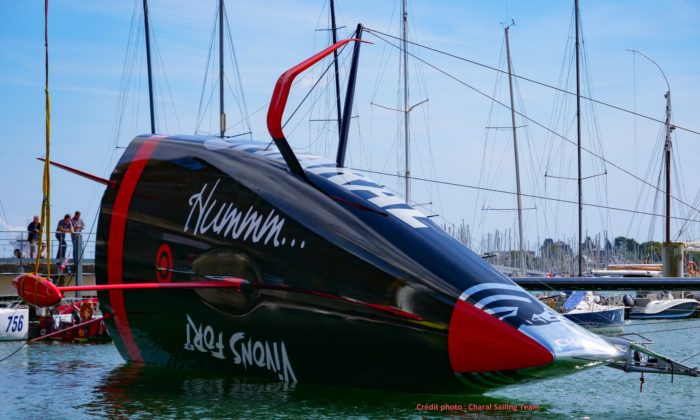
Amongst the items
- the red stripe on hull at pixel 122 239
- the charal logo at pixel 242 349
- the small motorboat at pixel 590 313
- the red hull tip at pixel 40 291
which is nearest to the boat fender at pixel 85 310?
the red stripe on hull at pixel 122 239

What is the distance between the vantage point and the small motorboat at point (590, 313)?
122ft

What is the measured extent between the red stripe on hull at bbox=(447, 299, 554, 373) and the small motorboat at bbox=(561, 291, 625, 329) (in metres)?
26.2

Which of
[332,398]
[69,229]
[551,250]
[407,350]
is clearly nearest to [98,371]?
[332,398]

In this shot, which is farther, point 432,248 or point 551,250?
point 551,250

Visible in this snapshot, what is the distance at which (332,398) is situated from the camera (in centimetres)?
1248

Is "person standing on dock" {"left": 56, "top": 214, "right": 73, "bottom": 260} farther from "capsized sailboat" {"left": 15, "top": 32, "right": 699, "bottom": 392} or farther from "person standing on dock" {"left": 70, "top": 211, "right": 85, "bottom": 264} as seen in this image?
"capsized sailboat" {"left": 15, "top": 32, "right": 699, "bottom": 392}

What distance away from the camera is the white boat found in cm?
2462

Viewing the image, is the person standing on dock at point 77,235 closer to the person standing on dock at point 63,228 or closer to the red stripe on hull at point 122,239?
the person standing on dock at point 63,228

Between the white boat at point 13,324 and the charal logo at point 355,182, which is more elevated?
the charal logo at point 355,182

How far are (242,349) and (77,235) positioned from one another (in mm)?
15618

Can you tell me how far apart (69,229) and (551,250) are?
52765 millimetres

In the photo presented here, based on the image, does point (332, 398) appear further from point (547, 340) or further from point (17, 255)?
point (17, 255)

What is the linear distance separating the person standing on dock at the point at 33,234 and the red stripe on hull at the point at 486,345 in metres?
18.8

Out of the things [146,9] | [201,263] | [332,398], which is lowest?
[332,398]
